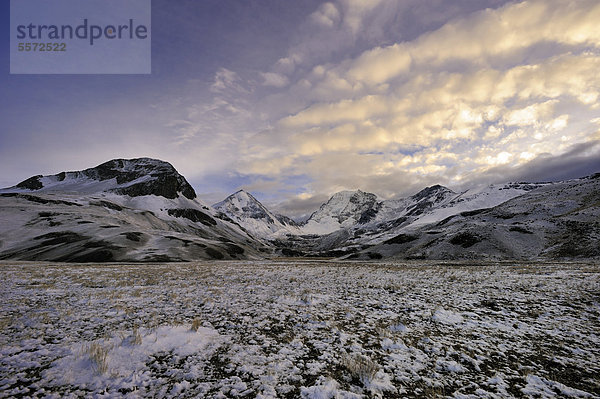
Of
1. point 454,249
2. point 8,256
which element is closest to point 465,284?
point 454,249

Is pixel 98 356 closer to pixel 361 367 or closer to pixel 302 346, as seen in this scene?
pixel 302 346

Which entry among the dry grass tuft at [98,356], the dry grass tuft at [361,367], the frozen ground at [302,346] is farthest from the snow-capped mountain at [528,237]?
the dry grass tuft at [98,356]

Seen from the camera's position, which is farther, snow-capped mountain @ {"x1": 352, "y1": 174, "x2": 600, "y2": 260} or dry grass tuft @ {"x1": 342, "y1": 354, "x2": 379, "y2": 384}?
snow-capped mountain @ {"x1": 352, "y1": 174, "x2": 600, "y2": 260}

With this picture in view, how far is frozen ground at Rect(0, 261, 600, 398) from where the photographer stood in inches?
210

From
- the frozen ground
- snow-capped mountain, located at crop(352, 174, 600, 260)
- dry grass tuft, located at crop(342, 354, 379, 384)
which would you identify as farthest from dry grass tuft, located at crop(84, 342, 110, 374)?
snow-capped mountain, located at crop(352, 174, 600, 260)

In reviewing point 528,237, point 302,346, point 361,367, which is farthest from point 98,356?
point 528,237

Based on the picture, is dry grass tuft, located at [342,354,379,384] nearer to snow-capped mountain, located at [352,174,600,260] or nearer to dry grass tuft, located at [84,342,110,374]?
dry grass tuft, located at [84,342,110,374]

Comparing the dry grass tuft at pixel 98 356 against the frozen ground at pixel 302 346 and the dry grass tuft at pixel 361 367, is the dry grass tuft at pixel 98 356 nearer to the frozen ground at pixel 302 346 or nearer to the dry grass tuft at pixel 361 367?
the frozen ground at pixel 302 346

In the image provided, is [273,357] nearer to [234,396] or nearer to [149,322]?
[234,396]

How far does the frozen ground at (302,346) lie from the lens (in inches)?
210

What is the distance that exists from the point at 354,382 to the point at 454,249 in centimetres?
7422

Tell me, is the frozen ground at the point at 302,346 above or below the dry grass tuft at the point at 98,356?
below

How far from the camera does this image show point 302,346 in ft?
24.5

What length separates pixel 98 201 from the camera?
159 m
